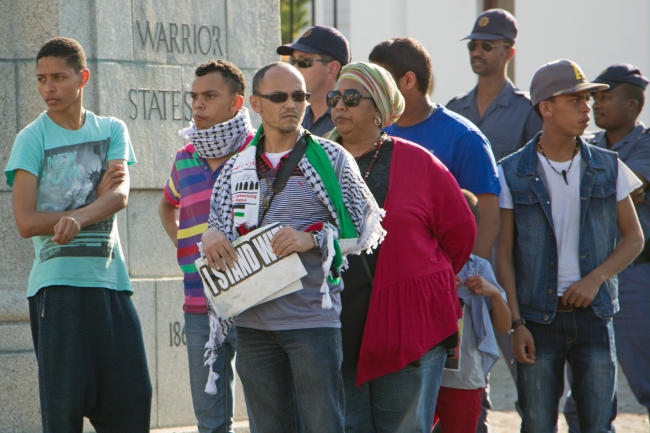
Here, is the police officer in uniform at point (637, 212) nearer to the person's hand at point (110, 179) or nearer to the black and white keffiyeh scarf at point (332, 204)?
the black and white keffiyeh scarf at point (332, 204)

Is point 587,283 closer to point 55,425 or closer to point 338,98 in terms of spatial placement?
point 338,98

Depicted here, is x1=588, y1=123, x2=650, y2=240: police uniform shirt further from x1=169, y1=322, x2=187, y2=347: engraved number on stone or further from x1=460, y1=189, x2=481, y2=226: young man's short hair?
x1=169, y1=322, x2=187, y2=347: engraved number on stone

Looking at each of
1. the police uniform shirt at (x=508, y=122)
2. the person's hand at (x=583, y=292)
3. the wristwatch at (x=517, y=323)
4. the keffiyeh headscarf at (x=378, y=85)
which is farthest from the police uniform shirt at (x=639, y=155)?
the keffiyeh headscarf at (x=378, y=85)

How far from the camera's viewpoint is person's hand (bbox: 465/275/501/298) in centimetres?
449

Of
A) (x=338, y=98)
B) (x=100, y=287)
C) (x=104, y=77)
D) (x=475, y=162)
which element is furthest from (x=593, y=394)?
(x=104, y=77)

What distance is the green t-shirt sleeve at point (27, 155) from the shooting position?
4555 mm

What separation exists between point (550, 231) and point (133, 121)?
108 inches

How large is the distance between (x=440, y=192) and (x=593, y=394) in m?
1.33

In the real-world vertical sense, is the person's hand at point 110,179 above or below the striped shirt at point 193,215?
above

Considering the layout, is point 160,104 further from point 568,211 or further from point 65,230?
point 568,211

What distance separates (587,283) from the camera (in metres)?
4.70

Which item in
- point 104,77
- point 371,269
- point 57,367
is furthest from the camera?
point 104,77

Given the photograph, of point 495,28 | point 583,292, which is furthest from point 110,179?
point 495,28

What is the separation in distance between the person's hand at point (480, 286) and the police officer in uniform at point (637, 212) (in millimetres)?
1626
